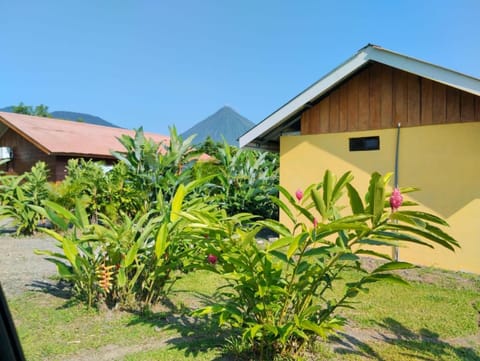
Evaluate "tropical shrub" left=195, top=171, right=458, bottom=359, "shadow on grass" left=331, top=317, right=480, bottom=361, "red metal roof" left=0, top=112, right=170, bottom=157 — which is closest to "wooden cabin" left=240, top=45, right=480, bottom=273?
"shadow on grass" left=331, top=317, right=480, bottom=361

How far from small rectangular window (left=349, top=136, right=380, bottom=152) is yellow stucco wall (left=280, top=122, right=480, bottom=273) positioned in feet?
0.27

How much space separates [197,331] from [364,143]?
495 cm

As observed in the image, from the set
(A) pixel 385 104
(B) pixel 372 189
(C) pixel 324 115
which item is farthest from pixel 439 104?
(B) pixel 372 189

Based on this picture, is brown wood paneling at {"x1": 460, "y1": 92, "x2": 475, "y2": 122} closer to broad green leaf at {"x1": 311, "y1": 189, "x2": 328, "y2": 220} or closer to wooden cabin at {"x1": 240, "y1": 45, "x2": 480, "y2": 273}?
wooden cabin at {"x1": 240, "y1": 45, "x2": 480, "y2": 273}

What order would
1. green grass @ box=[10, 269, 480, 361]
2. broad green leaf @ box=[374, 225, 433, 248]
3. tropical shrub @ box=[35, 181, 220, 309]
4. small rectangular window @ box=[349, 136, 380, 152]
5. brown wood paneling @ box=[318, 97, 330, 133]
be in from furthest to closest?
1. brown wood paneling @ box=[318, 97, 330, 133]
2. small rectangular window @ box=[349, 136, 380, 152]
3. tropical shrub @ box=[35, 181, 220, 309]
4. green grass @ box=[10, 269, 480, 361]
5. broad green leaf @ box=[374, 225, 433, 248]

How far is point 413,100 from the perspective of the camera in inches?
234

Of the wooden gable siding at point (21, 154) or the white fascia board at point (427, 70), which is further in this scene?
the wooden gable siding at point (21, 154)

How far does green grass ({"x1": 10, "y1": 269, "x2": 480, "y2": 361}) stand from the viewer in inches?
106

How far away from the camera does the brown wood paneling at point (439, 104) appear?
566 cm

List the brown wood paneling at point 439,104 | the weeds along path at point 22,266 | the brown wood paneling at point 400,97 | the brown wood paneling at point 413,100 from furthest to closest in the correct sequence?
the brown wood paneling at point 400,97 < the brown wood paneling at point 413,100 < the brown wood paneling at point 439,104 < the weeds along path at point 22,266

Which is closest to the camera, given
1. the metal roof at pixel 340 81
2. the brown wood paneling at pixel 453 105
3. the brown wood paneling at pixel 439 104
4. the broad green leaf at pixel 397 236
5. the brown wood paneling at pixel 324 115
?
the broad green leaf at pixel 397 236

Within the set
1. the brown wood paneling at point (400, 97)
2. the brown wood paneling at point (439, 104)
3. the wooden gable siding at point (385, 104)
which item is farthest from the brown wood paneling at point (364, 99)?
the brown wood paneling at point (439, 104)

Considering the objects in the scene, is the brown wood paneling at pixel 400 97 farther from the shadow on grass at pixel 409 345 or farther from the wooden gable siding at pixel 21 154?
the wooden gable siding at pixel 21 154

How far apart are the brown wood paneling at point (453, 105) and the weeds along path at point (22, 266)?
6.57 metres
